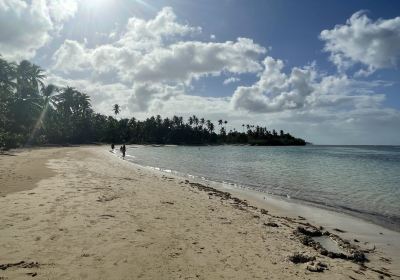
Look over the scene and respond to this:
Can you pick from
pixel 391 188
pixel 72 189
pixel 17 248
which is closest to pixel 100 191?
pixel 72 189

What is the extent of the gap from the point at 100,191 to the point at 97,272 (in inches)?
366

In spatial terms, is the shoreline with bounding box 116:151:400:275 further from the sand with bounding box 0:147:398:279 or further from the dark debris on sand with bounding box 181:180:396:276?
the sand with bounding box 0:147:398:279

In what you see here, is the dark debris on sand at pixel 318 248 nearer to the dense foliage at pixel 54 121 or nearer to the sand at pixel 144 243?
the sand at pixel 144 243

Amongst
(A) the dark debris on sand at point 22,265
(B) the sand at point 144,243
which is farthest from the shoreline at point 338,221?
(A) the dark debris on sand at point 22,265

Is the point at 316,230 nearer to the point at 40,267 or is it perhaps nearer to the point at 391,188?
the point at 40,267

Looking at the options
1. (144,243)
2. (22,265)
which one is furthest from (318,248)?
(22,265)

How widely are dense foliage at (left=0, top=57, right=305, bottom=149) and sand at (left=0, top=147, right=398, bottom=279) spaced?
3652cm

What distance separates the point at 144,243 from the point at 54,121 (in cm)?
8861

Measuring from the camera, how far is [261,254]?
327 inches

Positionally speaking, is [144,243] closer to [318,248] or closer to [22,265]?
[22,265]

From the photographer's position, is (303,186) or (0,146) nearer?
(303,186)

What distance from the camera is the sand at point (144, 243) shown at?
6629 mm

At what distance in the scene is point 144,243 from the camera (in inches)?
326

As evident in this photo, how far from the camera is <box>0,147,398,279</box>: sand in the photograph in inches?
261
